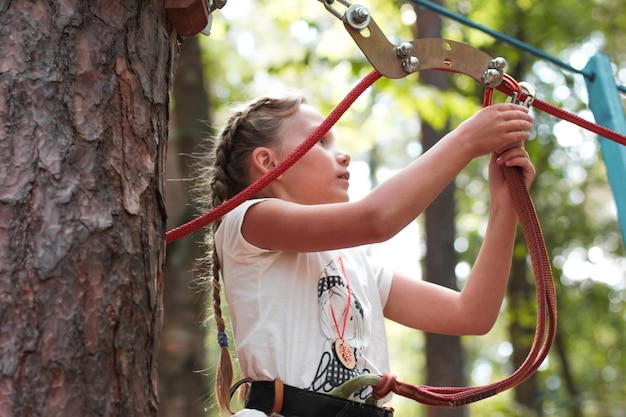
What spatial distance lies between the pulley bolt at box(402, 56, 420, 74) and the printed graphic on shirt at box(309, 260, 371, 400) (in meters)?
0.50

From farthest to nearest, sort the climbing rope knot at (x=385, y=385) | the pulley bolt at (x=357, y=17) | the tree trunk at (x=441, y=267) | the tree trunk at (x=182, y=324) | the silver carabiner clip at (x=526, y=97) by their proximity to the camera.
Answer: the tree trunk at (x=441, y=267)
the tree trunk at (x=182, y=324)
the silver carabiner clip at (x=526, y=97)
the climbing rope knot at (x=385, y=385)
the pulley bolt at (x=357, y=17)

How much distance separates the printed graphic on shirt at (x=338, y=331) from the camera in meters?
1.71

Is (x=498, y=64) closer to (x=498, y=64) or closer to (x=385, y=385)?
(x=498, y=64)

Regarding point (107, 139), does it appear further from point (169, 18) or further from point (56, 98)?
point (169, 18)

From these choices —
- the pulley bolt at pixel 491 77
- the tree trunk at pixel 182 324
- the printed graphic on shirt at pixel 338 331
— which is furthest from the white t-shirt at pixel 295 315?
the tree trunk at pixel 182 324

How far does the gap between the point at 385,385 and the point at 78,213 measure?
790mm

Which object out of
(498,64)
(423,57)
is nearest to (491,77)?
(498,64)

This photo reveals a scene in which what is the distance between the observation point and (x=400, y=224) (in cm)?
159

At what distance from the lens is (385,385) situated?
5.56 ft

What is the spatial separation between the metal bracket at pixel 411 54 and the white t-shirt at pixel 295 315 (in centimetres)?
41

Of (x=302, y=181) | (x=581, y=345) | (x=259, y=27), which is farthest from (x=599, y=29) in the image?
(x=302, y=181)

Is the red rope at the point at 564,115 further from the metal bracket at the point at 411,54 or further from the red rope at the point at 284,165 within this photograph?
the red rope at the point at 284,165

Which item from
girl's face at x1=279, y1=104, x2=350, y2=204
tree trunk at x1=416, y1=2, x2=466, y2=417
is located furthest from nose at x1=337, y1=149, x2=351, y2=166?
tree trunk at x1=416, y1=2, x2=466, y2=417

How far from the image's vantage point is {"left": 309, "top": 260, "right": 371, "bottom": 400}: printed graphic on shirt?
1.71m
